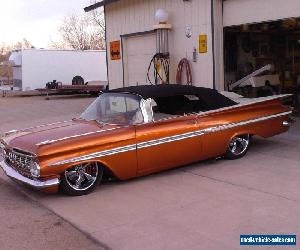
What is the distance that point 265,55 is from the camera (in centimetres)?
1533

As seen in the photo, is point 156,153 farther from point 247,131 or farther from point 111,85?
point 111,85

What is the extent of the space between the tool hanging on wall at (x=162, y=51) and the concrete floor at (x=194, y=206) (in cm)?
550

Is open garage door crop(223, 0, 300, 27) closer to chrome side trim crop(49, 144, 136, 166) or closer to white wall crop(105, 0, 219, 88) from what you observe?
white wall crop(105, 0, 219, 88)

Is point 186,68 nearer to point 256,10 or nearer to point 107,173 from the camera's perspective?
point 256,10

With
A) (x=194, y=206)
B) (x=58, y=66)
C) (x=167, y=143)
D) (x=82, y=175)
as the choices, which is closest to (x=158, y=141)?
(x=167, y=143)

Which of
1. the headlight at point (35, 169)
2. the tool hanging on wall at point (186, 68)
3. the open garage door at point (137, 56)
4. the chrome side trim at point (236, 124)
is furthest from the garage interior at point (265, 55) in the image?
the headlight at point (35, 169)

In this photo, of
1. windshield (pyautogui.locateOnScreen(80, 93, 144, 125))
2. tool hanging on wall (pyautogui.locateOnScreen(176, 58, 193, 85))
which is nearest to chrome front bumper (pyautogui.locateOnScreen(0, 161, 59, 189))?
windshield (pyautogui.locateOnScreen(80, 93, 144, 125))

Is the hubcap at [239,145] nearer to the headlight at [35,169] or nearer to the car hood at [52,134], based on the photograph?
the car hood at [52,134]

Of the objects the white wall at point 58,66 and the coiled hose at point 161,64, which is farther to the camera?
the white wall at point 58,66

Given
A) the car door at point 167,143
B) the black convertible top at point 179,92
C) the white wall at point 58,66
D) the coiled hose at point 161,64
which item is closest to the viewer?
the car door at point 167,143

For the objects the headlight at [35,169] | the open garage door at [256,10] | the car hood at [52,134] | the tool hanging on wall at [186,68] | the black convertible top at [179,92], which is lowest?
the headlight at [35,169]

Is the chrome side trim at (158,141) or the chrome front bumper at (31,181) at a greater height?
the chrome side trim at (158,141)

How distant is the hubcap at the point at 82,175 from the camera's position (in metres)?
5.90

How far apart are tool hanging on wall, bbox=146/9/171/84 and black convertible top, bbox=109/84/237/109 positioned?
5062 millimetres
